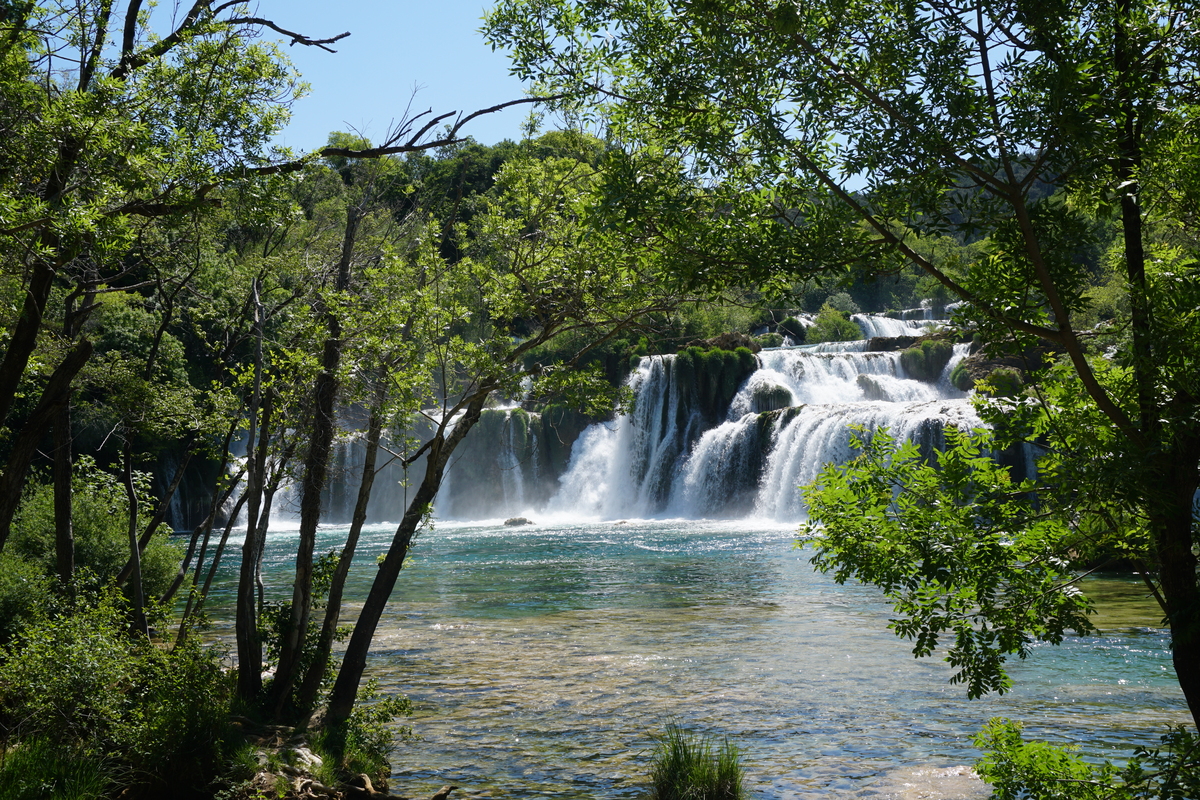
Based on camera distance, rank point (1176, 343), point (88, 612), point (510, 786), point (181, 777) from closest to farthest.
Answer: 1. point (1176, 343)
2. point (181, 777)
3. point (88, 612)
4. point (510, 786)

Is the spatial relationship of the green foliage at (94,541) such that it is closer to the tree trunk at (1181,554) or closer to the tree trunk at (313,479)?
the tree trunk at (313,479)

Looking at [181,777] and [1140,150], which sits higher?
[1140,150]

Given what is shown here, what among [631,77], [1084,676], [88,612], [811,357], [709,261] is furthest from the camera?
[811,357]

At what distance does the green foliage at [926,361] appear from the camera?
36.8 metres

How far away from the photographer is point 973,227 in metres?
4.40

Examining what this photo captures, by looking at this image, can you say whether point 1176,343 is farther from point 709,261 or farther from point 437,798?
point 437,798

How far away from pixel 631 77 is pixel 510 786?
19.0 feet

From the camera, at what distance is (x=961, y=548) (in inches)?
173

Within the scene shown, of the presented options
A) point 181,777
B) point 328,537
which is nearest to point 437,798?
point 181,777

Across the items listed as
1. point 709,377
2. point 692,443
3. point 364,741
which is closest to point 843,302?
point 709,377

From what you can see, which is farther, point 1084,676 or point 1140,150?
point 1084,676

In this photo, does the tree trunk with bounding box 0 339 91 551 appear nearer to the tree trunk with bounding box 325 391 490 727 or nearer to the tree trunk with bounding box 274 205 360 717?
the tree trunk with bounding box 274 205 360 717

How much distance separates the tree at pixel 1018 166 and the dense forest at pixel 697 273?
0.07 ft

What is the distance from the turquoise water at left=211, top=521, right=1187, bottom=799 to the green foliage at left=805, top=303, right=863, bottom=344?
113 feet
